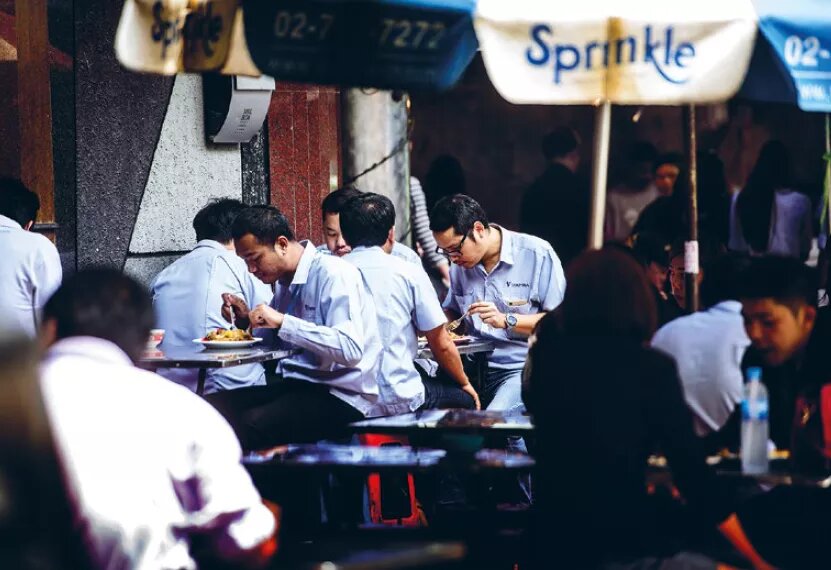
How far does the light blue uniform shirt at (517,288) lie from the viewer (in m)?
8.81

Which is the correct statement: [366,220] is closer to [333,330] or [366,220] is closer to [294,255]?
[294,255]

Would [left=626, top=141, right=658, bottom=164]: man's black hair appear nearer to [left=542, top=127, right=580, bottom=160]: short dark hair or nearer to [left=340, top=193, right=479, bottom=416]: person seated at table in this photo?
[left=542, top=127, right=580, bottom=160]: short dark hair

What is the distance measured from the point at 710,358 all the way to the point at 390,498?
2.86m

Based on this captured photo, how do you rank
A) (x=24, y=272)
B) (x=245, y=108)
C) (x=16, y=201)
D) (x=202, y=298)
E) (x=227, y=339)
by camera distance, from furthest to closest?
(x=245, y=108) < (x=202, y=298) < (x=16, y=201) < (x=24, y=272) < (x=227, y=339)

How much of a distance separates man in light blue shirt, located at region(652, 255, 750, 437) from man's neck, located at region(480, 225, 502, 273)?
3.01 m

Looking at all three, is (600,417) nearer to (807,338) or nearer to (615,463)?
(615,463)

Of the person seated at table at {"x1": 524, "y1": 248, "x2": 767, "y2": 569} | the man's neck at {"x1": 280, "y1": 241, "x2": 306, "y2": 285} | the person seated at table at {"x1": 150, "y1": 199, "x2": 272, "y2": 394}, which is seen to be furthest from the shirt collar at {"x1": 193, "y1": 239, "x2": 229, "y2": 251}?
the person seated at table at {"x1": 524, "y1": 248, "x2": 767, "y2": 569}

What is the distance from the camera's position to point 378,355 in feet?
25.6

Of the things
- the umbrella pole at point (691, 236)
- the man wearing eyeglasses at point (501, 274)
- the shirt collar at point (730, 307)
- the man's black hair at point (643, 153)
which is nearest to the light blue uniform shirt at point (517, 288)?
the man wearing eyeglasses at point (501, 274)

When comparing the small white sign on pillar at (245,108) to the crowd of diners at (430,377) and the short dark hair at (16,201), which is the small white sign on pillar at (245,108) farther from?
the short dark hair at (16,201)

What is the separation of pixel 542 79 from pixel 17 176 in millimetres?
4610

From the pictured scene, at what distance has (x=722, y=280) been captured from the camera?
629cm

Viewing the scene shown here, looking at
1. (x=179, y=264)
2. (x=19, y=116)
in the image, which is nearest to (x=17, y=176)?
→ (x=19, y=116)

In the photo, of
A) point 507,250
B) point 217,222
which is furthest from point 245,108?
A: point 507,250
